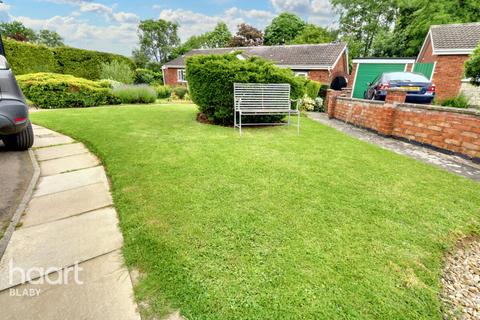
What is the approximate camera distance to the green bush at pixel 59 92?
9445 millimetres

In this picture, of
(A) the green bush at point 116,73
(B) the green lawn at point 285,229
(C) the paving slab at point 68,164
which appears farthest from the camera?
(A) the green bush at point 116,73

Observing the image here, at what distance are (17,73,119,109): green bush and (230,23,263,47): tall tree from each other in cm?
3764

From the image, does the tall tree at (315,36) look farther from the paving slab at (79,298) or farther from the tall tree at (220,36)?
the paving slab at (79,298)

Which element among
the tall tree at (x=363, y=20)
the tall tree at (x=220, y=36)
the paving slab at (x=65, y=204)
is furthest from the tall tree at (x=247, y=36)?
the paving slab at (x=65, y=204)

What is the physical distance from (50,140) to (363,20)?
128 feet

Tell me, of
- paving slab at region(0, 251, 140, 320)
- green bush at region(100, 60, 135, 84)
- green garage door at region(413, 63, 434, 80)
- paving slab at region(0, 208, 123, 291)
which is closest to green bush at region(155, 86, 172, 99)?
green bush at region(100, 60, 135, 84)

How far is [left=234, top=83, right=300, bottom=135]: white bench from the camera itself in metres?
6.06

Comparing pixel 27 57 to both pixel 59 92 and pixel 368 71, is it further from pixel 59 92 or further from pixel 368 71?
pixel 368 71

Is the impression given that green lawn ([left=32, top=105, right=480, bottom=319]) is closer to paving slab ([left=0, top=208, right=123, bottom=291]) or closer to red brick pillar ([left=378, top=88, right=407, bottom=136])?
paving slab ([left=0, top=208, right=123, bottom=291])

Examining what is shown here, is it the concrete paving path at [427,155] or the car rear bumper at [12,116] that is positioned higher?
the car rear bumper at [12,116]

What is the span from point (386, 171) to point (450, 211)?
118 cm

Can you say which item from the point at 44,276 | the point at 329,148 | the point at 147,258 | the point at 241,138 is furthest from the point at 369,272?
the point at 241,138

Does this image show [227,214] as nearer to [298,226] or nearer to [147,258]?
[298,226]

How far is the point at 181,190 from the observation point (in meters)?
2.83
